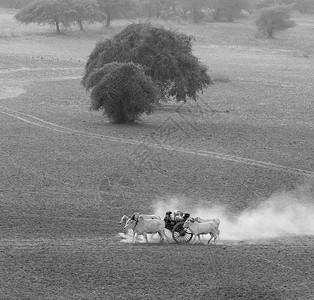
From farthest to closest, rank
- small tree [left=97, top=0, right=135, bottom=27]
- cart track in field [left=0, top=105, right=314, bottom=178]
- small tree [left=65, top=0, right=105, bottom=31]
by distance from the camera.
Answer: small tree [left=97, top=0, right=135, bottom=27]
small tree [left=65, top=0, right=105, bottom=31]
cart track in field [left=0, top=105, right=314, bottom=178]

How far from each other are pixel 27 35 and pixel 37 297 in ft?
251

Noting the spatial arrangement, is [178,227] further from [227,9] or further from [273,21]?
[227,9]

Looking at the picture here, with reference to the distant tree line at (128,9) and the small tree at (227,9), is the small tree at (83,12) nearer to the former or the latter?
the distant tree line at (128,9)

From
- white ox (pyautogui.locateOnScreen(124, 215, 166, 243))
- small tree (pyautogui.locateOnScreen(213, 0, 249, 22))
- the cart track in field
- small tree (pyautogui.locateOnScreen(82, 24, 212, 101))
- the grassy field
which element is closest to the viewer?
the grassy field

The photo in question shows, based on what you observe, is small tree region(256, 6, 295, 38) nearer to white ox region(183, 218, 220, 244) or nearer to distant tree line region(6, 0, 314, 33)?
distant tree line region(6, 0, 314, 33)

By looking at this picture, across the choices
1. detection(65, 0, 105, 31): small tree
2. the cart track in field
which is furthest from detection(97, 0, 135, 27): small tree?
the cart track in field

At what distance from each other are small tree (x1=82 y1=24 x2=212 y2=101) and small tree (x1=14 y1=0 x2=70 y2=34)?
46.2 meters

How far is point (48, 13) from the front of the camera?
96312 mm

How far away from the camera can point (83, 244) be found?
23812 millimetres

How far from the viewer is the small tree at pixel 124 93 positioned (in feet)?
147

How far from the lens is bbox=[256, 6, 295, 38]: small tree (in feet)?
349

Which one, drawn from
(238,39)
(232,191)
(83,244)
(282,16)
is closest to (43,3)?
(238,39)

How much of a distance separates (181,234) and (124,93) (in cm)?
2162

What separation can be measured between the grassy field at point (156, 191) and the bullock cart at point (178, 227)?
1.55ft
